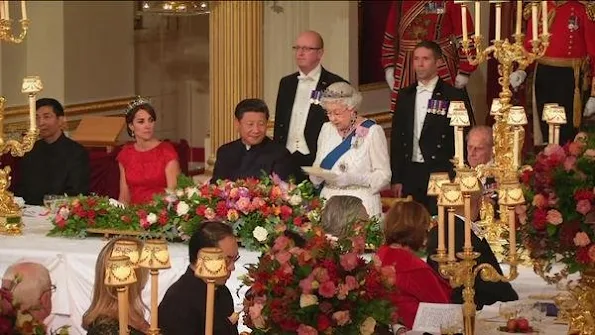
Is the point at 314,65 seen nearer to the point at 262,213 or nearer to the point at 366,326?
the point at 262,213

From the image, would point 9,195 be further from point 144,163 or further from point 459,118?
point 459,118

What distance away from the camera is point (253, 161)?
8.61m

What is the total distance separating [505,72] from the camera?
24.1 feet

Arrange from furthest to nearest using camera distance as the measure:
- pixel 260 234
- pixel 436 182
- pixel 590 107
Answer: pixel 590 107
pixel 260 234
pixel 436 182

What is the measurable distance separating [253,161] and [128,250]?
3489mm

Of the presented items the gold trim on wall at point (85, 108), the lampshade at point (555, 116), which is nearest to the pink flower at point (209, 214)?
the lampshade at point (555, 116)

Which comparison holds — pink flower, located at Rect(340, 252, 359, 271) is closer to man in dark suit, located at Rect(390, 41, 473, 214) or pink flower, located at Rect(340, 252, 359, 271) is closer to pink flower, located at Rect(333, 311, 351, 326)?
pink flower, located at Rect(333, 311, 351, 326)

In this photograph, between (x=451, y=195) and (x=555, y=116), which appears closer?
(x=451, y=195)

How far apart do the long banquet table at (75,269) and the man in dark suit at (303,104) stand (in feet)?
6.67

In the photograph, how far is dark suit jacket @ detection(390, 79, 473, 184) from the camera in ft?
31.7

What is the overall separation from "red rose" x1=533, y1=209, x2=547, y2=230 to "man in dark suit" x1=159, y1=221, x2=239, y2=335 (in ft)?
3.48

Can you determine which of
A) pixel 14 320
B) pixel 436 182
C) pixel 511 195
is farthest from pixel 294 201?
pixel 14 320

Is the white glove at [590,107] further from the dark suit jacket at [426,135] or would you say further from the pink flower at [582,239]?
the pink flower at [582,239]

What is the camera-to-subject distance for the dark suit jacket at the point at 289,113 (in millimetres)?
9688
